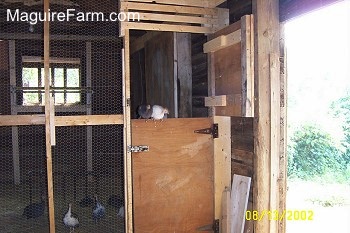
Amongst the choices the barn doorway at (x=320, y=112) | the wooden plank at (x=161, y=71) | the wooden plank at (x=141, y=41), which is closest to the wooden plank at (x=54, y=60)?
the wooden plank at (x=141, y=41)

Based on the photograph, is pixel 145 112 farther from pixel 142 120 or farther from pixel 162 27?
pixel 162 27

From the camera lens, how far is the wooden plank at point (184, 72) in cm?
370

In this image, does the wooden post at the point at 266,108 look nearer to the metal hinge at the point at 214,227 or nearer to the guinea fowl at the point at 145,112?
the metal hinge at the point at 214,227

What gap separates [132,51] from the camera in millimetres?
6195

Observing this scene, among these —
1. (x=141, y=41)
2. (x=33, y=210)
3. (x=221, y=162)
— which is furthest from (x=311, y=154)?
(x=33, y=210)

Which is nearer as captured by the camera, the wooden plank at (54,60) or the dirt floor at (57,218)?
the dirt floor at (57,218)

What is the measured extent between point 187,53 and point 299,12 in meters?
1.63

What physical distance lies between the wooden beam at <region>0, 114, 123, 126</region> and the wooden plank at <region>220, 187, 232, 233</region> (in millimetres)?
1139

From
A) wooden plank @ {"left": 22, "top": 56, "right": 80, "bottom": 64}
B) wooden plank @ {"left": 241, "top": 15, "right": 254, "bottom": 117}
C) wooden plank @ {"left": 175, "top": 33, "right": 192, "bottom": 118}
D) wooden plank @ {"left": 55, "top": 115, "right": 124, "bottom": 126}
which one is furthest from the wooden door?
wooden plank @ {"left": 22, "top": 56, "right": 80, "bottom": 64}

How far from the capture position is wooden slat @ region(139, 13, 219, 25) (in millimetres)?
2851

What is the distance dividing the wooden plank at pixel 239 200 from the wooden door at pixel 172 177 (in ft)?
0.82

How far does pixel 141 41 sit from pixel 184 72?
2044 millimetres

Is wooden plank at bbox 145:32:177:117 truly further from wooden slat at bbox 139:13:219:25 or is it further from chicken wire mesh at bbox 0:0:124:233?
wooden slat at bbox 139:13:219:25

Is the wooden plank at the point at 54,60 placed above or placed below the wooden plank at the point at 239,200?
above
